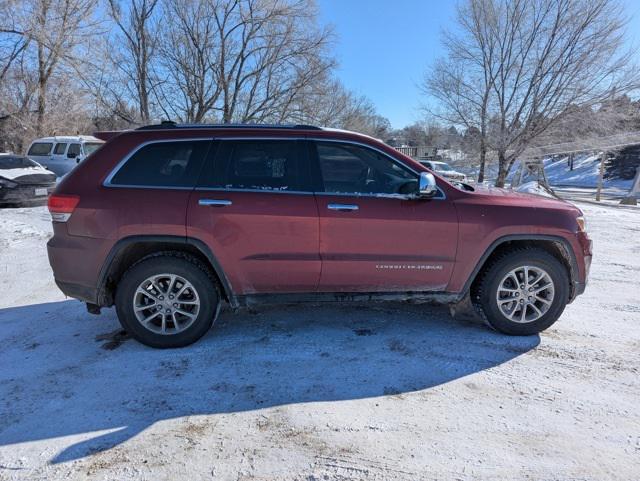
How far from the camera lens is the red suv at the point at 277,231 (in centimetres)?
344

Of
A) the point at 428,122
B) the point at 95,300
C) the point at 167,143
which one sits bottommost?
the point at 95,300

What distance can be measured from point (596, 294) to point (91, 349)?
5505 millimetres

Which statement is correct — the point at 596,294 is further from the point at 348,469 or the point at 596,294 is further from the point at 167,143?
the point at 167,143

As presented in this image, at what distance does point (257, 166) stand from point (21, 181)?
10.8 m

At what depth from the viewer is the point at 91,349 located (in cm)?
359

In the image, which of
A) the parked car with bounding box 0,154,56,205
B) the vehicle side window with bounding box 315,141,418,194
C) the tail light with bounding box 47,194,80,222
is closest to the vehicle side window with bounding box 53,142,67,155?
the parked car with bounding box 0,154,56,205

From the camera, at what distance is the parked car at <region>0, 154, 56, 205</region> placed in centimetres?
1112

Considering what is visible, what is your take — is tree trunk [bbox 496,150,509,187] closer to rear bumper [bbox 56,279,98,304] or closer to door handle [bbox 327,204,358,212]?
door handle [bbox 327,204,358,212]

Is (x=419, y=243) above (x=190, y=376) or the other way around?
above

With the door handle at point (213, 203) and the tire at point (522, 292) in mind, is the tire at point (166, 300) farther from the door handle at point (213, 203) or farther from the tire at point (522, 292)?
the tire at point (522, 292)

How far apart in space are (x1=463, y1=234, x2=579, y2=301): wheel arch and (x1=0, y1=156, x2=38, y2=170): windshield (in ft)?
42.9

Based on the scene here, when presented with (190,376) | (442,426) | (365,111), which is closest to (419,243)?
(442,426)

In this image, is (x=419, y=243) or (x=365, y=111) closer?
(x=419, y=243)

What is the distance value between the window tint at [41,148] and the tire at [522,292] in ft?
54.7
